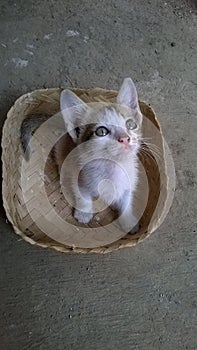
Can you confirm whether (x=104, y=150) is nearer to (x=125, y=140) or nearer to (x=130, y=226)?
(x=125, y=140)

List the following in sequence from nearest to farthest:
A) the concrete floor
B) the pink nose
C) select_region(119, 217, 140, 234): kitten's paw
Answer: the pink nose
the concrete floor
select_region(119, 217, 140, 234): kitten's paw

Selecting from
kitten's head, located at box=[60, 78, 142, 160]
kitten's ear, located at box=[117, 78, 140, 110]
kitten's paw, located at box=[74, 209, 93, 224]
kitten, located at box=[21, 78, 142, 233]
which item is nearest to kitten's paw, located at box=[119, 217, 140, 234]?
kitten, located at box=[21, 78, 142, 233]

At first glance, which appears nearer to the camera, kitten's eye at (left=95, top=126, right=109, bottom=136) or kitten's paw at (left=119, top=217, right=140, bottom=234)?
kitten's eye at (left=95, top=126, right=109, bottom=136)

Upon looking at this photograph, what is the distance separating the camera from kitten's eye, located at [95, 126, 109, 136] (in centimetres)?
153

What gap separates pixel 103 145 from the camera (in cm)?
153

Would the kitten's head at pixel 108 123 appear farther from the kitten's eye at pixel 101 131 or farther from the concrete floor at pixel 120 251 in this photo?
the concrete floor at pixel 120 251

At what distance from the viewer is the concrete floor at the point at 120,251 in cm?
167

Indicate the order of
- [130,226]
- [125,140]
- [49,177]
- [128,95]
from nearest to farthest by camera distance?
1. [125,140]
2. [128,95]
3. [130,226]
4. [49,177]

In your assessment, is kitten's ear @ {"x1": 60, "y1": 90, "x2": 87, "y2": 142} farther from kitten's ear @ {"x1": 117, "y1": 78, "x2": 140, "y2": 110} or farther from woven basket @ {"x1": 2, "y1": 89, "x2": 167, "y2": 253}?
woven basket @ {"x1": 2, "y1": 89, "x2": 167, "y2": 253}

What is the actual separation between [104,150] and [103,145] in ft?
0.06

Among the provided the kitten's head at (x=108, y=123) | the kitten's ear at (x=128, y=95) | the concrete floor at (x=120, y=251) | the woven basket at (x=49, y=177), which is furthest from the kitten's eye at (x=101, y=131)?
the concrete floor at (x=120, y=251)

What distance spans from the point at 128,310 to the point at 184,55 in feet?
3.94

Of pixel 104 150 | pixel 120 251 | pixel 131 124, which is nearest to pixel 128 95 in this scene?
pixel 131 124

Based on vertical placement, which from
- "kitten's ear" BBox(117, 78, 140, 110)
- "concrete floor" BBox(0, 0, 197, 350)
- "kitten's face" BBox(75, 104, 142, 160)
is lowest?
"concrete floor" BBox(0, 0, 197, 350)
